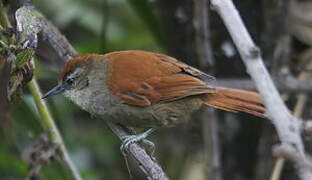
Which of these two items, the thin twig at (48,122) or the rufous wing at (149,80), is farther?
the rufous wing at (149,80)

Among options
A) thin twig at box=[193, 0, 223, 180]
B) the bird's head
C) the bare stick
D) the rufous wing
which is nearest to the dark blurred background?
thin twig at box=[193, 0, 223, 180]

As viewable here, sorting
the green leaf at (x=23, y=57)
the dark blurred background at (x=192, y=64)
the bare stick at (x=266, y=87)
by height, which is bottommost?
the dark blurred background at (x=192, y=64)

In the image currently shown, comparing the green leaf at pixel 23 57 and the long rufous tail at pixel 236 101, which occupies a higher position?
the green leaf at pixel 23 57

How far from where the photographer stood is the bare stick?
45.4 inches

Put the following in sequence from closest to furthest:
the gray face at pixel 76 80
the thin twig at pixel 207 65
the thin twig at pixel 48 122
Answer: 1. the thin twig at pixel 48 122
2. the gray face at pixel 76 80
3. the thin twig at pixel 207 65

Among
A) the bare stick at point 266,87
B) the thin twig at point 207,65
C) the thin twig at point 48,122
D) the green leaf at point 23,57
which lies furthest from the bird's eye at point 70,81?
the bare stick at point 266,87

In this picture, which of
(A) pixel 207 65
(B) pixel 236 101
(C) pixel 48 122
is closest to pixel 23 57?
(C) pixel 48 122

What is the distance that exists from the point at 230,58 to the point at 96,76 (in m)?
1.09

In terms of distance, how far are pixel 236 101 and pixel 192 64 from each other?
0.90 meters

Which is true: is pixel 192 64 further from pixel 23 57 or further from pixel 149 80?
pixel 23 57

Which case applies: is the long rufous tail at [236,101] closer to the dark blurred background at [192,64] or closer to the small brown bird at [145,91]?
the small brown bird at [145,91]

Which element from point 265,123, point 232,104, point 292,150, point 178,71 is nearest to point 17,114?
point 178,71

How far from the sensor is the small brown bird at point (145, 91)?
3.22 metres

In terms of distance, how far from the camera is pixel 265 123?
3.99 meters
